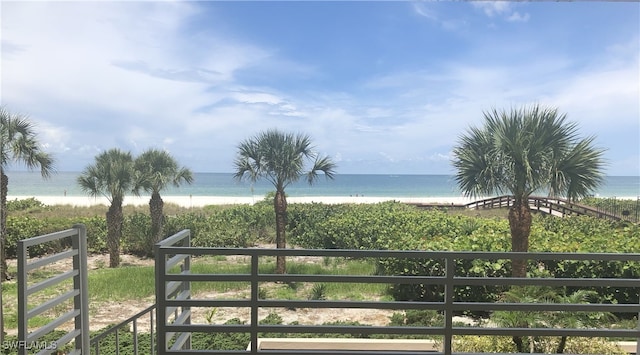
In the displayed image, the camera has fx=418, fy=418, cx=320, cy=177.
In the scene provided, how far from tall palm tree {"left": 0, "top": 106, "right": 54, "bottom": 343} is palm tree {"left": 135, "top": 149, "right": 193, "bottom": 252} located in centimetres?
98

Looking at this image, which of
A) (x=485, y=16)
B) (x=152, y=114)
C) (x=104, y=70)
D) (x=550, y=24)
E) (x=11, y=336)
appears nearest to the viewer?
(x=11, y=336)

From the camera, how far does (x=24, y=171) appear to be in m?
4.19

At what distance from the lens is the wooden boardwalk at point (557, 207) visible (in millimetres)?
4246

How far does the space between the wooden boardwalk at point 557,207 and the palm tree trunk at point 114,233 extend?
13.6 feet

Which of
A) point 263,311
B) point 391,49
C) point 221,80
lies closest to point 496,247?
point 263,311

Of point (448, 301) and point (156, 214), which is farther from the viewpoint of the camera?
point (156, 214)

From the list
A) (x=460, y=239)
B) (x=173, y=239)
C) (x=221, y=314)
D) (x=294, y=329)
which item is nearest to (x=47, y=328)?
(x=173, y=239)

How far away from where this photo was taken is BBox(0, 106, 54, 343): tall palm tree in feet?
12.7

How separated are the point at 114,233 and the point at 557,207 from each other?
196 inches

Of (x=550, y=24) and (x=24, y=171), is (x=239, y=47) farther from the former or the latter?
(x=550, y=24)

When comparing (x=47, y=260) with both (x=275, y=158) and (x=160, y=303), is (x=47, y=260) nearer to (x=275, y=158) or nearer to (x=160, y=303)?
(x=160, y=303)

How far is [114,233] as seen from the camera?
475 centimetres

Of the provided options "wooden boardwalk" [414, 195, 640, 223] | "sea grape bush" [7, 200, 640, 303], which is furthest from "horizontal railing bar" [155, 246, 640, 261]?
"wooden boardwalk" [414, 195, 640, 223]

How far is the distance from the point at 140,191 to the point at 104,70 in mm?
2878
